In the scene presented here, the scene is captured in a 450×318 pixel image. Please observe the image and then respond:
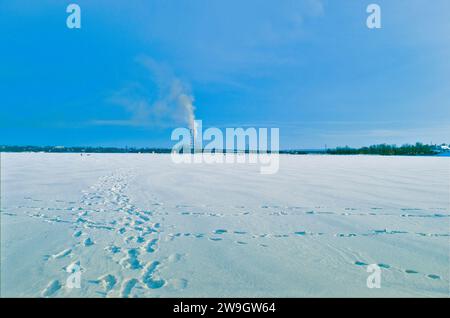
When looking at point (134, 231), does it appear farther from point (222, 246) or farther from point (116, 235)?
point (222, 246)

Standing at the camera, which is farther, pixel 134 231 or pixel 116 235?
pixel 134 231

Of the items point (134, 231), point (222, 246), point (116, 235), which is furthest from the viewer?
point (134, 231)

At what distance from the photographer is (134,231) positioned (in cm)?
438

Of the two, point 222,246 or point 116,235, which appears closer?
point 222,246

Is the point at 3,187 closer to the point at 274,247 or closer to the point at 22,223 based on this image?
the point at 22,223

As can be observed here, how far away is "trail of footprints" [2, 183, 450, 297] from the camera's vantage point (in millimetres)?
2779

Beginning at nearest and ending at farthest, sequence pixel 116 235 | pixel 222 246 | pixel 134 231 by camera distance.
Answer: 1. pixel 222 246
2. pixel 116 235
3. pixel 134 231

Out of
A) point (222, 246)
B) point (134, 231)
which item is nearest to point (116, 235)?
point (134, 231)

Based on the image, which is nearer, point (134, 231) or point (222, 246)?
point (222, 246)

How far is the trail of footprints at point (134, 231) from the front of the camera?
9.12ft

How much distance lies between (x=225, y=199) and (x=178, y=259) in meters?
3.87
